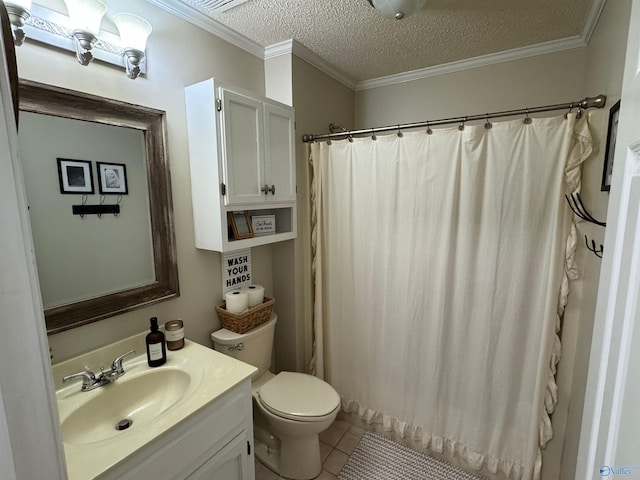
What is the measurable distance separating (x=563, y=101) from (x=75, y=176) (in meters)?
2.44

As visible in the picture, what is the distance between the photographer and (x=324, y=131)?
6.86ft

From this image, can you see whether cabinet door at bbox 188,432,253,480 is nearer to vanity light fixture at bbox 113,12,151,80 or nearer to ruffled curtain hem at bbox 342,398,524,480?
ruffled curtain hem at bbox 342,398,524,480

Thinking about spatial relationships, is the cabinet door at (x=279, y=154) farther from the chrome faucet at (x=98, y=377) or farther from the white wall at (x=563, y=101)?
the chrome faucet at (x=98, y=377)

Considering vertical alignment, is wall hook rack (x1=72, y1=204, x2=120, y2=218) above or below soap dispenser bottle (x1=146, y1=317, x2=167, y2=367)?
above

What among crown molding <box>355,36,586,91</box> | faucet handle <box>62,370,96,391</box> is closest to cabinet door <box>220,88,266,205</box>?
faucet handle <box>62,370,96,391</box>

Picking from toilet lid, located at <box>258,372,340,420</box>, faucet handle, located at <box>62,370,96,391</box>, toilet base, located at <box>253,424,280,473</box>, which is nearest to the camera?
faucet handle, located at <box>62,370,96,391</box>

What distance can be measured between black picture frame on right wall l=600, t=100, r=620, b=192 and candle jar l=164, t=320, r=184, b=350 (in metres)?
1.74

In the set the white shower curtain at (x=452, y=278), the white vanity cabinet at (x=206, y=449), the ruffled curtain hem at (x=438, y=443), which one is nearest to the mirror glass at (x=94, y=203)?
the white vanity cabinet at (x=206, y=449)

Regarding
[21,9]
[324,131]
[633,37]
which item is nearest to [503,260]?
[633,37]

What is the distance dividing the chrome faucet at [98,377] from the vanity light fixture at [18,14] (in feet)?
3.57

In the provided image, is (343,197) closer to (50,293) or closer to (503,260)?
(503,260)

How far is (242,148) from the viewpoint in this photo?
1.51 meters

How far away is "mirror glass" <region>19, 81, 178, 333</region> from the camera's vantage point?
3.55ft

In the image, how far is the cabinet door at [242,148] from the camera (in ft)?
4.68
